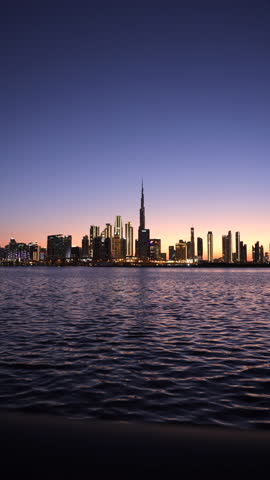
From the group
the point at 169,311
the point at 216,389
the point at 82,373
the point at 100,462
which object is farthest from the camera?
the point at 169,311

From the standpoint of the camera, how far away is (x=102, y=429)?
4195 millimetres

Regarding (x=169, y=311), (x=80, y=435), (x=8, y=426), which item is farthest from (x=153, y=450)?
(x=169, y=311)

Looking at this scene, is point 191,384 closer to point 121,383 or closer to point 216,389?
point 216,389

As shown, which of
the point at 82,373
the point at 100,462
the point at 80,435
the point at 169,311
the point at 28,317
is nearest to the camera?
the point at 100,462

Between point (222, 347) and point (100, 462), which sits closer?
point (100, 462)

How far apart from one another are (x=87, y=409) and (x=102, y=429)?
462 cm

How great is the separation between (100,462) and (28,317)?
77.4 feet

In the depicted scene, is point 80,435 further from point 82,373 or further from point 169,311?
point 169,311

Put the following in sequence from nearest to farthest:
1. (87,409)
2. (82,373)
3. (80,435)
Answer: (80,435) → (87,409) → (82,373)

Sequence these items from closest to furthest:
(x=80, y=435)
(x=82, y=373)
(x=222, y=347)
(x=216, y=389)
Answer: (x=80, y=435), (x=216, y=389), (x=82, y=373), (x=222, y=347)

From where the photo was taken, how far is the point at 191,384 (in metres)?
10.6

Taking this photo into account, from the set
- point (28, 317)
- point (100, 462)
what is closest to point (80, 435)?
point (100, 462)

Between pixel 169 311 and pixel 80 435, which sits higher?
pixel 80 435

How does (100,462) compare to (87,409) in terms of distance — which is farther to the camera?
(87,409)
